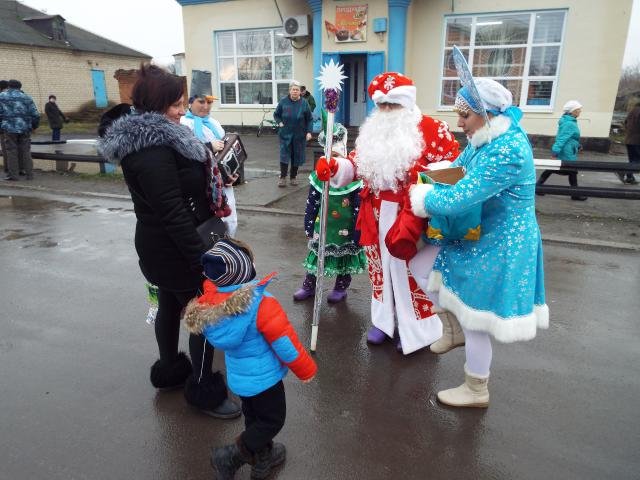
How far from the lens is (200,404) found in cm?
283

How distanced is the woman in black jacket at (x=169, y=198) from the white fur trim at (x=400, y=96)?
4.13ft

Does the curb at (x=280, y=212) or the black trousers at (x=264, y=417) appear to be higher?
the black trousers at (x=264, y=417)

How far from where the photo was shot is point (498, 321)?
8.34 feet

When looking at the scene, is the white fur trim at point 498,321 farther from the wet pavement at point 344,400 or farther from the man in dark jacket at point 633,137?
the man in dark jacket at point 633,137

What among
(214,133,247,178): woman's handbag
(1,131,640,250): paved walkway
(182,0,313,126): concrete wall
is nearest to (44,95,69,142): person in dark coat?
(182,0,313,126): concrete wall

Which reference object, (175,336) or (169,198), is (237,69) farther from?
(169,198)

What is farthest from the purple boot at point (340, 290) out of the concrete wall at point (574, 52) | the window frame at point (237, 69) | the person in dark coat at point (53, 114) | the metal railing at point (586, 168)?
the person in dark coat at point (53, 114)

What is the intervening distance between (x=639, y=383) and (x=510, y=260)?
153 cm

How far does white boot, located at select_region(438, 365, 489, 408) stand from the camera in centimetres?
288

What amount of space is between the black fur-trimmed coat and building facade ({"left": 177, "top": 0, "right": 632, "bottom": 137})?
40.2 feet

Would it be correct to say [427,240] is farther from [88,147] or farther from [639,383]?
[88,147]

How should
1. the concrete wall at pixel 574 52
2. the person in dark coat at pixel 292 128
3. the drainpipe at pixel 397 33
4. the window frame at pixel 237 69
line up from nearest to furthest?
the person in dark coat at pixel 292 128, the concrete wall at pixel 574 52, the drainpipe at pixel 397 33, the window frame at pixel 237 69

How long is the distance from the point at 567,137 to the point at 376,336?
22.1ft

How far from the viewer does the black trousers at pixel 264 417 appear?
2.22 meters
